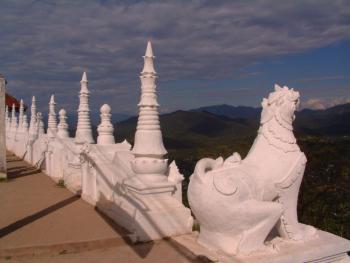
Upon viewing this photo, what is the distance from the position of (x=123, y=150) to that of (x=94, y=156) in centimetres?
59

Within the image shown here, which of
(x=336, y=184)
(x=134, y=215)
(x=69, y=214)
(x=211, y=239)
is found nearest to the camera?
(x=211, y=239)

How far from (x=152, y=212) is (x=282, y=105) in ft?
7.38

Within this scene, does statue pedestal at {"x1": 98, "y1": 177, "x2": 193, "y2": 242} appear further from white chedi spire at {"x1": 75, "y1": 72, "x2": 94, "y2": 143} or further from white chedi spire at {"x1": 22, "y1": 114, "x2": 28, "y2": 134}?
white chedi spire at {"x1": 22, "y1": 114, "x2": 28, "y2": 134}

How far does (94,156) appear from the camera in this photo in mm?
7621

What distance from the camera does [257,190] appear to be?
4.59 metres

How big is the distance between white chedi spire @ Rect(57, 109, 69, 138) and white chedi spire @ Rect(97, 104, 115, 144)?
4406 millimetres

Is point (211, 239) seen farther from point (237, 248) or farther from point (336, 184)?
point (336, 184)

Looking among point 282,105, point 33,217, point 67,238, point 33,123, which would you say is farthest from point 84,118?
point 33,123

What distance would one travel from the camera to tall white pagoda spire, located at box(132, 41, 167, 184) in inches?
229

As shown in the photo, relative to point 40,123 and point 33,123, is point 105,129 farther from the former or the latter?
point 33,123

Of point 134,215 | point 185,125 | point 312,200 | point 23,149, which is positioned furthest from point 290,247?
point 185,125

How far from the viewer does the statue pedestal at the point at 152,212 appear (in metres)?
5.54

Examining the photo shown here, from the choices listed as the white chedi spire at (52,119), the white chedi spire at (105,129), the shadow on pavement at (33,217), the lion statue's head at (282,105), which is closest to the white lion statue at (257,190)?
the lion statue's head at (282,105)

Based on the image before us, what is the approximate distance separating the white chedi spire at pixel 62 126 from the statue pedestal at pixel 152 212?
652 cm
